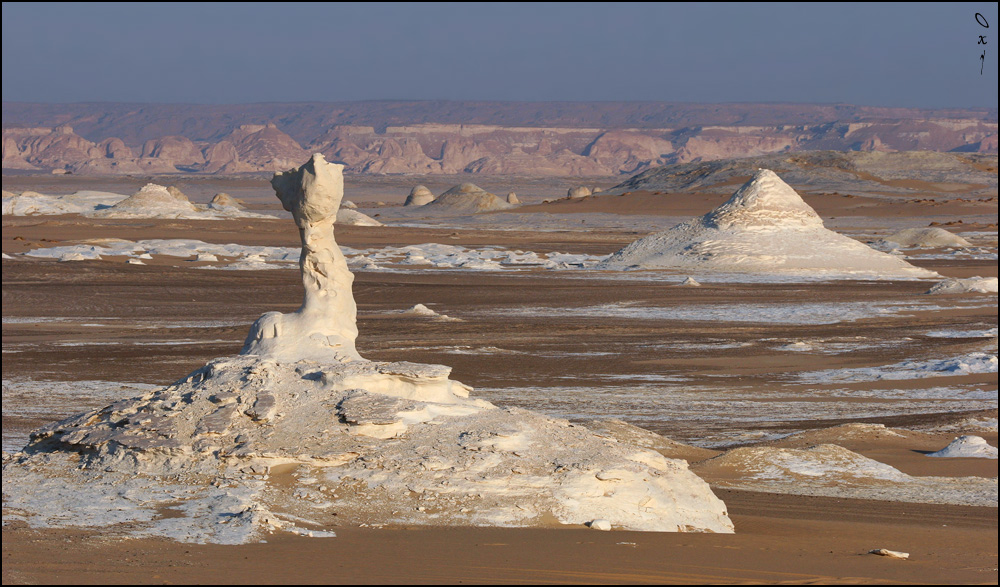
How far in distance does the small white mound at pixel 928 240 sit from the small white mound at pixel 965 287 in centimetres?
1857

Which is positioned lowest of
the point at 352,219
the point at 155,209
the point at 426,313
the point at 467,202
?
the point at 426,313

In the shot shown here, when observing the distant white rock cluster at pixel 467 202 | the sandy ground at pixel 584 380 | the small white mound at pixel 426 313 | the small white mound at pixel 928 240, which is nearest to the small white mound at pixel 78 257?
the sandy ground at pixel 584 380

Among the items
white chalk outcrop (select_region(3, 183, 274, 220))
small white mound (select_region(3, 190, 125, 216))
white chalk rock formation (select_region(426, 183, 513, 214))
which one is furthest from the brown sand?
white chalk rock formation (select_region(426, 183, 513, 214))

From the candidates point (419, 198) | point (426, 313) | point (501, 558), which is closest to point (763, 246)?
point (426, 313)

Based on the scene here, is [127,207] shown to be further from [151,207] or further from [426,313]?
[426,313]

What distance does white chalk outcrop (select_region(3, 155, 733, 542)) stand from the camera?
6.68m

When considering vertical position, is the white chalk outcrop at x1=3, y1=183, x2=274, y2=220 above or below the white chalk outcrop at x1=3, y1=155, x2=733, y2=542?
above

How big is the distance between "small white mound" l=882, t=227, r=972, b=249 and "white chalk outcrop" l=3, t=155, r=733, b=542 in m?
40.4

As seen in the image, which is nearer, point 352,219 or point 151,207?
point 352,219

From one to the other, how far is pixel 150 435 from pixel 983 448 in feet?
24.0

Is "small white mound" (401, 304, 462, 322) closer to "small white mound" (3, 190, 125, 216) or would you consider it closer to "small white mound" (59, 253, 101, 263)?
"small white mound" (59, 253, 101, 263)

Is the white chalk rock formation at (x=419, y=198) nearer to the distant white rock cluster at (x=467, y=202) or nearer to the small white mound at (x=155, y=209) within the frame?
the distant white rock cluster at (x=467, y=202)

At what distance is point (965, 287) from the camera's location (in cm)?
2694

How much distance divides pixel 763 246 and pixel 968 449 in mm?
23399
